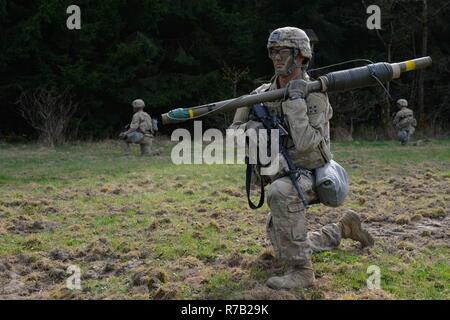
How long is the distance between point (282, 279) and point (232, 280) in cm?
52

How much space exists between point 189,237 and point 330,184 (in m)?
2.24

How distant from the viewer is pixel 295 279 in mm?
4656

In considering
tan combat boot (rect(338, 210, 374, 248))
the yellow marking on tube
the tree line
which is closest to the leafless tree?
the tree line

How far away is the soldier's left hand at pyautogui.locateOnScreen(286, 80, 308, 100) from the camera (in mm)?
4639

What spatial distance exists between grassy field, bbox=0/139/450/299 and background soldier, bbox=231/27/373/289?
0.27m

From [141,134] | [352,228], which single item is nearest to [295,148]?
[352,228]

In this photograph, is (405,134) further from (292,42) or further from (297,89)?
(297,89)

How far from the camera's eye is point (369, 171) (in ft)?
40.5

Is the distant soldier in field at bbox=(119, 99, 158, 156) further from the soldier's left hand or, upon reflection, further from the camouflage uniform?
the soldier's left hand

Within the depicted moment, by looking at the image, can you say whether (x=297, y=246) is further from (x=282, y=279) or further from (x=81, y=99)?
(x=81, y=99)

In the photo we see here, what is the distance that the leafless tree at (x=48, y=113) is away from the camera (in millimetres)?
21656
